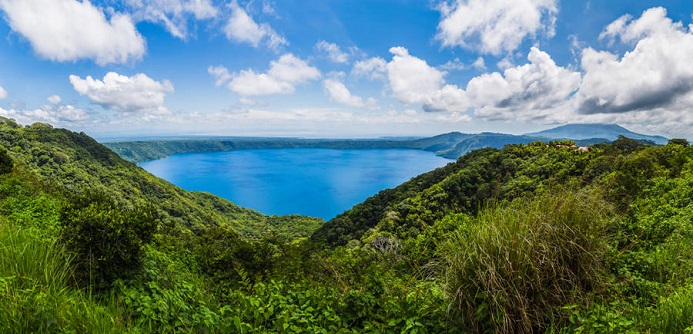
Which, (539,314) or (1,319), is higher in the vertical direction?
(1,319)

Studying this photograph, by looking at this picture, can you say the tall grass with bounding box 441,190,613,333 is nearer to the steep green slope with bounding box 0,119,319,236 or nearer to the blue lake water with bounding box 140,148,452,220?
the steep green slope with bounding box 0,119,319,236

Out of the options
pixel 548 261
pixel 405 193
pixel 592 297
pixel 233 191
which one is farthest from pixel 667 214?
pixel 233 191

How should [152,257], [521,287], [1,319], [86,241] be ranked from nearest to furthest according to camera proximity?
[1,319] < [521,287] < [86,241] < [152,257]

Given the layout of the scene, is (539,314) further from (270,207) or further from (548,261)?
(270,207)

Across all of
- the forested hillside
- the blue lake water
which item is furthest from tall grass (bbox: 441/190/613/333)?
the blue lake water

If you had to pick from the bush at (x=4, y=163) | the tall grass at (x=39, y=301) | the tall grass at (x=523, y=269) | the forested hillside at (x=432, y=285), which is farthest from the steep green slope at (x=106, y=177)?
the tall grass at (x=523, y=269)

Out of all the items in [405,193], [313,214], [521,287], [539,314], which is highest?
[521,287]
